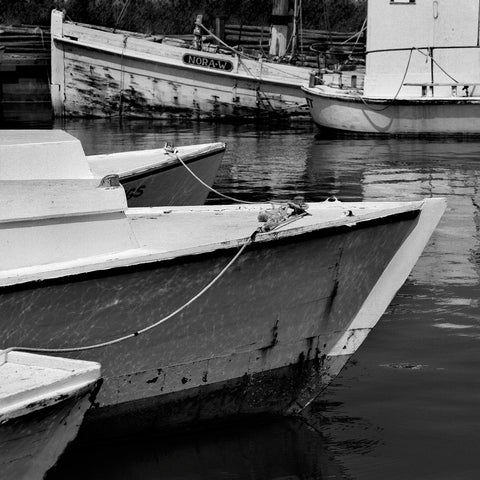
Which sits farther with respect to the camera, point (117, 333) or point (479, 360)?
point (479, 360)

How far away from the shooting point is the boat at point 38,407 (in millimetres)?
4340

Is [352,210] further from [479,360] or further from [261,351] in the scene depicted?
[479,360]

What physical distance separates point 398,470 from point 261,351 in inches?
39.2

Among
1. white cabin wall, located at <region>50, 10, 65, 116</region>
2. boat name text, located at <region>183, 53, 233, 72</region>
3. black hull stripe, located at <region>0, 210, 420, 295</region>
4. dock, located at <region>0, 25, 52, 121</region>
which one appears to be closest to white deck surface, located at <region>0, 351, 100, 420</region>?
black hull stripe, located at <region>0, 210, 420, 295</region>

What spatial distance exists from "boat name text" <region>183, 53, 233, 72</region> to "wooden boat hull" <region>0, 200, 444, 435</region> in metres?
20.1

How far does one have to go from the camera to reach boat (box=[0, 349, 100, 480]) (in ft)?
14.2

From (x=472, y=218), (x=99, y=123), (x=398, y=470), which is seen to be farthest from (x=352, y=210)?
(x=99, y=123)

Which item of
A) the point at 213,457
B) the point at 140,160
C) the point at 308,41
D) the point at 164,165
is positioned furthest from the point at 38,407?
the point at 308,41

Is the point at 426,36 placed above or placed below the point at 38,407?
above

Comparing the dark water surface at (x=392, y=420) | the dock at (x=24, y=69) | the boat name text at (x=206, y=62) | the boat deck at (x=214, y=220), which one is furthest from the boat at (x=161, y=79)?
the boat deck at (x=214, y=220)

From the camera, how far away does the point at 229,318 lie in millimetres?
5754

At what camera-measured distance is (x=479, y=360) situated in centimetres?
695

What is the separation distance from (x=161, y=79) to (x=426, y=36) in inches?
288

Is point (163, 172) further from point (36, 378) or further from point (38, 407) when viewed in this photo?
point (38, 407)
